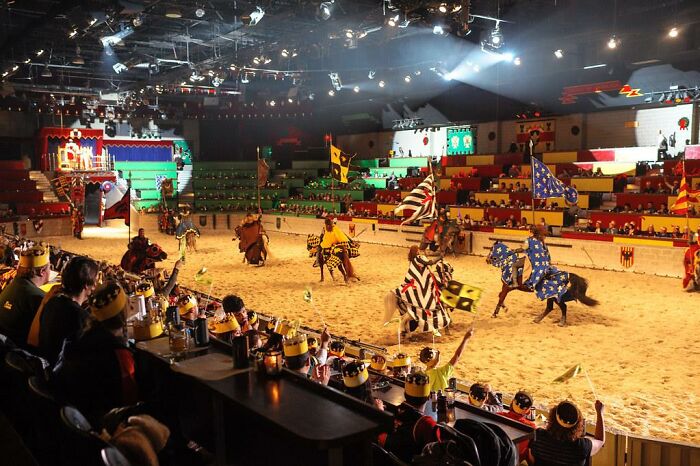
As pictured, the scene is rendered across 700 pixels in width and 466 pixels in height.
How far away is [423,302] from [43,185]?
89.4 feet

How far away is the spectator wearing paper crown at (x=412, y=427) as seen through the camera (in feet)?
9.68

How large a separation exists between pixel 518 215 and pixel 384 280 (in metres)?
6.97

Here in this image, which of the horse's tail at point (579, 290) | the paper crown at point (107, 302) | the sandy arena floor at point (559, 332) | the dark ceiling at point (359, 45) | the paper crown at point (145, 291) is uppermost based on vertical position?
the dark ceiling at point (359, 45)

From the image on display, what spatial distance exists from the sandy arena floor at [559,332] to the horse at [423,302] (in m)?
0.35

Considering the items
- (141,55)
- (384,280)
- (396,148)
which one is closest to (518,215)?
(384,280)

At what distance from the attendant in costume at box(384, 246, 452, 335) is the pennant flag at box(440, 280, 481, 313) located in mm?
1431

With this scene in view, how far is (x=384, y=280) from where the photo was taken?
47.2ft

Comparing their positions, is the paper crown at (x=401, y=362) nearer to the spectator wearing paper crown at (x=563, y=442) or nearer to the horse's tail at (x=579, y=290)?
the spectator wearing paper crown at (x=563, y=442)

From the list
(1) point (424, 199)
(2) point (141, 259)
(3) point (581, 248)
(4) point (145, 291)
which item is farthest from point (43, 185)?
(4) point (145, 291)

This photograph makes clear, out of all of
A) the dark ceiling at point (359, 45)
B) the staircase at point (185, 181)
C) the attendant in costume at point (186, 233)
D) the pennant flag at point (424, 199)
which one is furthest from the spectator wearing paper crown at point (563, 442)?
the staircase at point (185, 181)

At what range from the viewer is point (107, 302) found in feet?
10.8

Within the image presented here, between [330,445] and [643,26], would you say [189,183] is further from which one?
[330,445]

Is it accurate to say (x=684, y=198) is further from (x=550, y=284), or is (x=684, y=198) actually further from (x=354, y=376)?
(x=354, y=376)

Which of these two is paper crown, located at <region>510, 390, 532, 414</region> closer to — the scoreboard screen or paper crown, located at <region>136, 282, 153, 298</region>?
paper crown, located at <region>136, 282, 153, 298</region>
